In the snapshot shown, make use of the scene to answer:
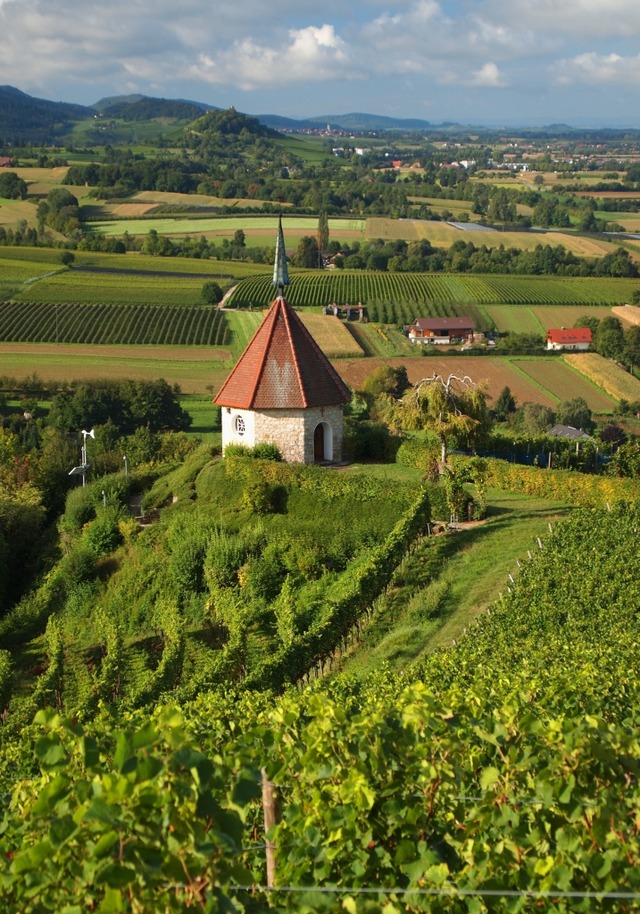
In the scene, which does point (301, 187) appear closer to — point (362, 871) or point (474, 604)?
point (474, 604)

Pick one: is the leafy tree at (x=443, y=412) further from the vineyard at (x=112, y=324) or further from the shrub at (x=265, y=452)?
the vineyard at (x=112, y=324)

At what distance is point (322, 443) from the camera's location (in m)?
28.8


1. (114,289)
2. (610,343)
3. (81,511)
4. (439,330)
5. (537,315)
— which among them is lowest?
(610,343)

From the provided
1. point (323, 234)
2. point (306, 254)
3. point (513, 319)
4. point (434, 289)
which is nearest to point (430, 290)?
point (434, 289)

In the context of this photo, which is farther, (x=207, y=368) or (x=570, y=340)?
(x=570, y=340)

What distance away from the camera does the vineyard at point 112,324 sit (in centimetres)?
7406

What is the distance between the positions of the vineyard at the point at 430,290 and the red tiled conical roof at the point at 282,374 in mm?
55909

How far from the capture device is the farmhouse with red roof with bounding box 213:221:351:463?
90.6ft

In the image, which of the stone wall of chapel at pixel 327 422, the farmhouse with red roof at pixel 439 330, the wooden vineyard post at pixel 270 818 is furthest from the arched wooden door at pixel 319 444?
the farmhouse with red roof at pixel 439 330

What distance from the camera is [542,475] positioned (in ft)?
88.6

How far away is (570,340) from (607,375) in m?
8.87

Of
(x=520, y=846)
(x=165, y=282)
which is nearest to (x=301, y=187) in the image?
(x=165, y=282)

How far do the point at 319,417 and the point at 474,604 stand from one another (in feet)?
31.0

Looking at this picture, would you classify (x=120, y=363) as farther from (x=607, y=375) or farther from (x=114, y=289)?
(x=607, y=375)
